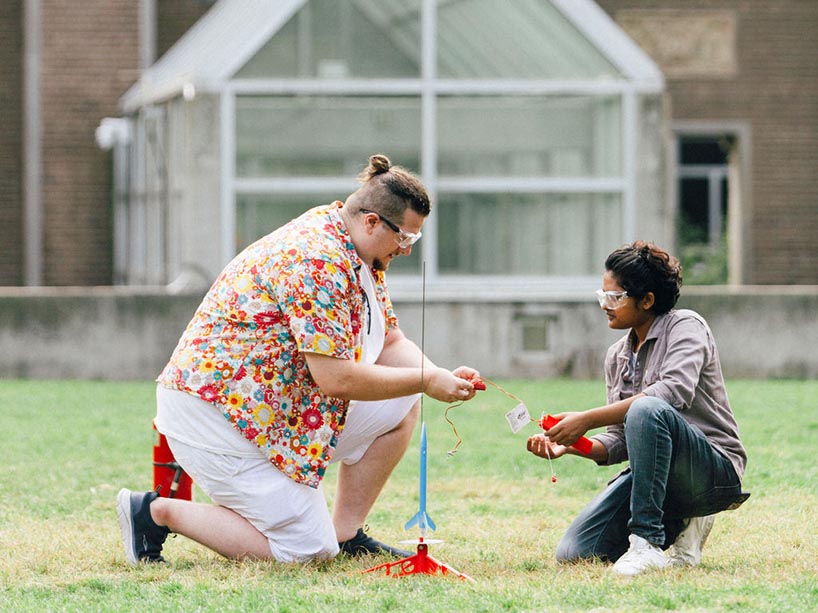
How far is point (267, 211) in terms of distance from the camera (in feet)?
49.5

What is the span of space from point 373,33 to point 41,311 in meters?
4.18

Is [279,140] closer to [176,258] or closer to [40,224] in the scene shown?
[176,258]

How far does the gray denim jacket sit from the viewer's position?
531cm

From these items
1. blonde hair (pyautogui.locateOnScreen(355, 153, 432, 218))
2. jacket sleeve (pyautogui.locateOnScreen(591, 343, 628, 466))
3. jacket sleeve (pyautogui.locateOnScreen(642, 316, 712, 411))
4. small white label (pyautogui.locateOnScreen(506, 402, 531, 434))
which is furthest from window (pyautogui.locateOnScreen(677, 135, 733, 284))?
small white label (pyautogui.locateOnScreen(506, 402, 531, 434))

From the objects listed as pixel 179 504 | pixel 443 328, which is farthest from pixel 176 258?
pixel 179 504

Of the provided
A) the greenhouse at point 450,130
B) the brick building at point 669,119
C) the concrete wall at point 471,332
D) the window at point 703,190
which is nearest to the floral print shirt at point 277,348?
the concrete wall at point 471,332

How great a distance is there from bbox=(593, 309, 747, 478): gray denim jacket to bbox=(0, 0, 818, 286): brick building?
1090cm

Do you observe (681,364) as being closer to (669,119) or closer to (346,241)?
(346,241)

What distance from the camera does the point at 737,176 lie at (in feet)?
74.9

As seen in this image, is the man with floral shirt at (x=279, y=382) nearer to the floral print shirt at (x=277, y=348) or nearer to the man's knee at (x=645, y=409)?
the floral print shirt at (x=277, y=348)

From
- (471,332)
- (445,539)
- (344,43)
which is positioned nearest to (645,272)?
(445,539)

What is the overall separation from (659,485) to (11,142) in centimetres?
1610

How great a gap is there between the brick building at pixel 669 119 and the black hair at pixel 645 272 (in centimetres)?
1092

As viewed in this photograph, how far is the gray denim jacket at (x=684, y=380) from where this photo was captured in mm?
5309
